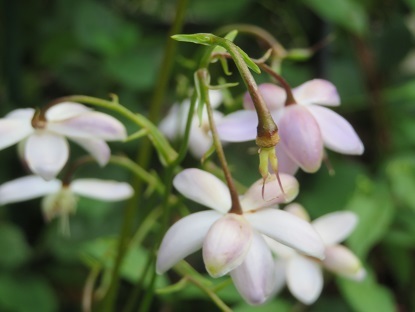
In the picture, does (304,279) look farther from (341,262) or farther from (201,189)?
(201,189)

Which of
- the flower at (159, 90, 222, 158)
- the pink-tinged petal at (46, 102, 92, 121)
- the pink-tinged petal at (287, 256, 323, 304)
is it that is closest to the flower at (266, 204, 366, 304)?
the pink-tinged petal at (287, 256, 323, 304)

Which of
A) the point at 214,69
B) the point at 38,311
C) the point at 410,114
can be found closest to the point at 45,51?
the point at 214,69

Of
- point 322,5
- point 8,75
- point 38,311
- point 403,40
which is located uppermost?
point 322,5

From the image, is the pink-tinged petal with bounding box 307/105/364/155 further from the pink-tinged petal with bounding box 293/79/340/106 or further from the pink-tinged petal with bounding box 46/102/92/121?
the pink-tinged petal with bounding box 46/102/92/121

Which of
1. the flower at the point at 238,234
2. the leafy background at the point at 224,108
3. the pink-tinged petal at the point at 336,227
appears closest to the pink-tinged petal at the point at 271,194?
the flower at the point at 238,234

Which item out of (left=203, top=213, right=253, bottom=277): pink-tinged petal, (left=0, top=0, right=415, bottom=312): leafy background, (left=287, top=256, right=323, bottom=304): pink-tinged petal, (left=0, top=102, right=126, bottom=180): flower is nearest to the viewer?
(left=203, top=213, right=253, bottom=277): pink-tinged petal

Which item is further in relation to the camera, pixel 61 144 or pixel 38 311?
pixel 38 311

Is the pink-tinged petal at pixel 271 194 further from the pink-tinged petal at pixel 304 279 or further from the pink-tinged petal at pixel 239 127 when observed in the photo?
the pink-tinged petal at pixel 304 279

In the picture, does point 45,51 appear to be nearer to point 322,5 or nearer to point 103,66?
point 103,66
